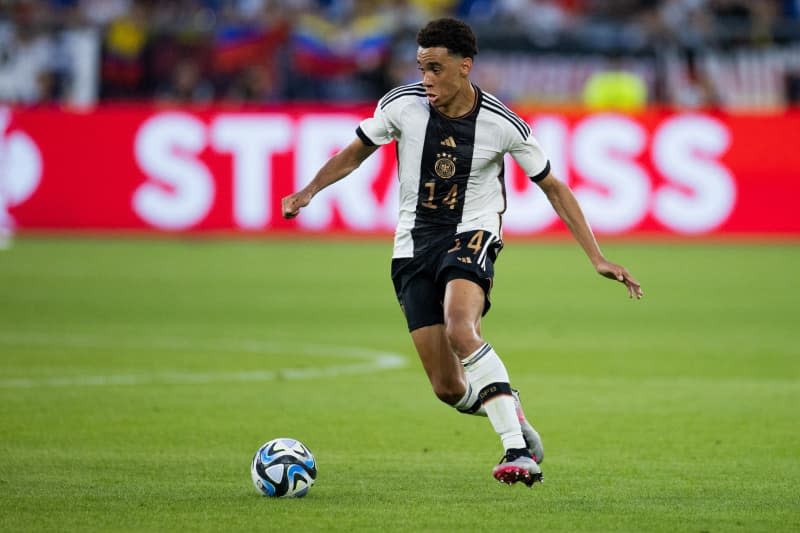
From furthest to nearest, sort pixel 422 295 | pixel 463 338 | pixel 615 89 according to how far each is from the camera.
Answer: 1. pixel 615 89
2. pixel 422 295
3. pixel 463 338

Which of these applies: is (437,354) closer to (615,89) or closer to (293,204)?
(293,204)

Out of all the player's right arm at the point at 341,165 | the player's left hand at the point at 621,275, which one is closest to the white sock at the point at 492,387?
the player's left hand at the point at 621,275

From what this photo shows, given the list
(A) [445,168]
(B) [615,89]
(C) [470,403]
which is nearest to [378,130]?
(A) [445,168]

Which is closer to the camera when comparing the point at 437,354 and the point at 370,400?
the point at 437,354

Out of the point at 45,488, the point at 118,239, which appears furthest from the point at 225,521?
the point at 118,239

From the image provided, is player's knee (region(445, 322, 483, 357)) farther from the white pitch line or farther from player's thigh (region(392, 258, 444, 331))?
the white pitch line

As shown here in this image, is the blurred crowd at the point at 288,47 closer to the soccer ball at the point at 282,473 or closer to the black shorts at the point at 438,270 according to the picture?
the black shorts at the point at 438,270

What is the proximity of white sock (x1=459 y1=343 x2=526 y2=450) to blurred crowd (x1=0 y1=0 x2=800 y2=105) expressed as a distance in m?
18.8

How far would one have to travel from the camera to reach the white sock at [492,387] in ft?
23.9

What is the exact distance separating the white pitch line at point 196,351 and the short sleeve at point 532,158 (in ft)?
14.7

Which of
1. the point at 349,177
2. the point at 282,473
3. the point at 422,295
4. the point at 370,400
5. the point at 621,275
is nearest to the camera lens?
the point at 282,473

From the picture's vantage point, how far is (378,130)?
7.94 meters

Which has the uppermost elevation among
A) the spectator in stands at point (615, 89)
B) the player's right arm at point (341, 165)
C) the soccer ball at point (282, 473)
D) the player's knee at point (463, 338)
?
the player's right arm at point (341, 165)

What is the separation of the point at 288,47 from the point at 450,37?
62.5ft
